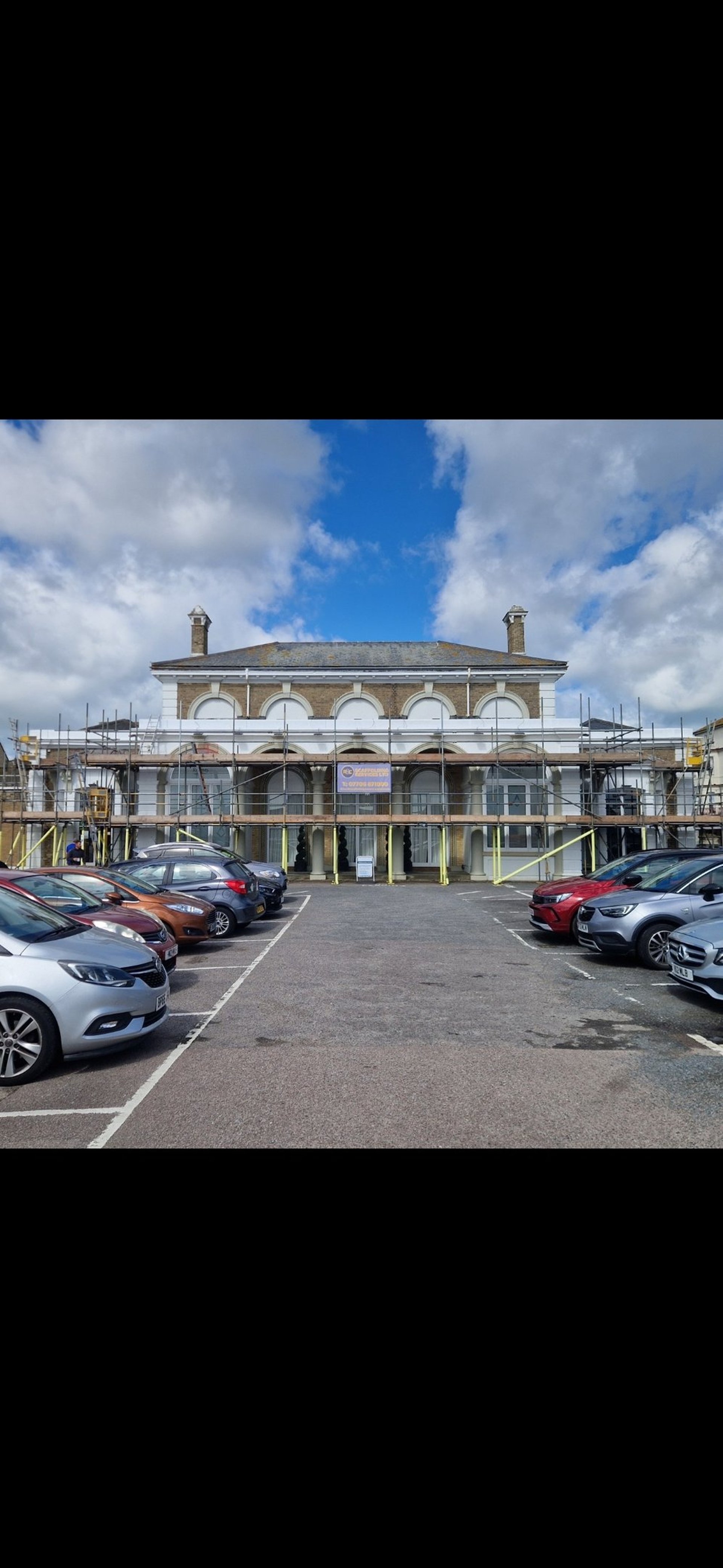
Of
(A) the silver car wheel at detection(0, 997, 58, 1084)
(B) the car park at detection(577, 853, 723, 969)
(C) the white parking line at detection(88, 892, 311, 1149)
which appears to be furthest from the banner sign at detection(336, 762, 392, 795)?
(A) the silver car wheel at detection(0, 997, 58, 1084)

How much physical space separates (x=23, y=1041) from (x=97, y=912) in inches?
120

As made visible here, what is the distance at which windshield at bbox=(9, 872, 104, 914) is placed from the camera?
8.14 metres

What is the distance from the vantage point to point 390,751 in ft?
77.5

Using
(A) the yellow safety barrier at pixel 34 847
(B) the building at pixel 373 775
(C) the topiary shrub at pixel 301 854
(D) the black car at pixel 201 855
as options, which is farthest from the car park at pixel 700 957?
(A) the yellow safety barrier at pixel 34 847

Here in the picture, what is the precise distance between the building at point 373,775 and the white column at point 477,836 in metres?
0.05

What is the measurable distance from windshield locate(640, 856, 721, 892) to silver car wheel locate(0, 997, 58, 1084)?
7288 millimetres

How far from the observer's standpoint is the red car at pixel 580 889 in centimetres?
1109

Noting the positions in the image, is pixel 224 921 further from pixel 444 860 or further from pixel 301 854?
pixel 301 854

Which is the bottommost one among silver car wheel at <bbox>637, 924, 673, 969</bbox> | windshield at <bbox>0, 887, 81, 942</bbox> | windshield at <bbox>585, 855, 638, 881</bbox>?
silver car wheel at <bbox>637, 924, 673, 969</bbox>

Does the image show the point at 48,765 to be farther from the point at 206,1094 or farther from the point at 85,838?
the point at 206,1094

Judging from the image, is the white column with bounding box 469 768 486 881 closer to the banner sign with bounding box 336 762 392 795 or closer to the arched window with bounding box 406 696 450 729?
the arched window with bounding box 406 696 450 729

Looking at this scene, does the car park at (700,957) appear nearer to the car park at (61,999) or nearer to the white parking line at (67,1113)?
the car park at (61,999)
